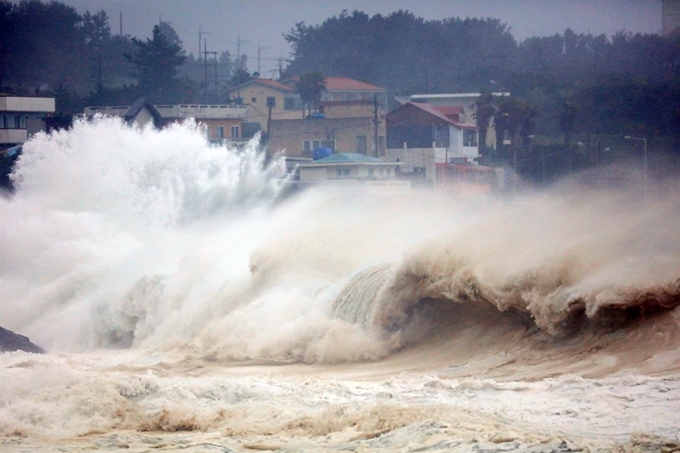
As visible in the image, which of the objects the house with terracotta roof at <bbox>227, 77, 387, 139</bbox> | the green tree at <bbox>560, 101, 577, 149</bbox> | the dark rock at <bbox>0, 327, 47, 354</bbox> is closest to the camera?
the dark rock at <bbox>0, 327, 47, 354</bbox>

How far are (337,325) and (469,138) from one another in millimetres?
37356

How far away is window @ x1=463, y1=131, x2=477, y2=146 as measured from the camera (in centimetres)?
5302

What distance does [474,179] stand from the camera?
46.2m

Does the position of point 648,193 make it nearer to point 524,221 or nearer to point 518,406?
point 524,221

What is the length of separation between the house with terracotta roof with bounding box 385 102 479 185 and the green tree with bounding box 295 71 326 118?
874 centimetres

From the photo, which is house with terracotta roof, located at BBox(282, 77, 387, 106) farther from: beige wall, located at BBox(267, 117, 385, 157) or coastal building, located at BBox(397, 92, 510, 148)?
beige wall, located at BBox(267, 117, 385, 157)

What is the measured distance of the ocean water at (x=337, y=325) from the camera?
A: 11.3 meters

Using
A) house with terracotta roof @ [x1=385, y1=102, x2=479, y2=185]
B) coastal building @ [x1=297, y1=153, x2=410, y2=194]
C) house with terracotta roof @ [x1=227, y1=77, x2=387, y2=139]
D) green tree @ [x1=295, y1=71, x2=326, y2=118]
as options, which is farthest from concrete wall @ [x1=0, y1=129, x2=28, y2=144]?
house with terracotta roof @ [x1=385, y1=102, x2=479, y2=185]

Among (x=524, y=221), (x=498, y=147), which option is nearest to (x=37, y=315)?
(x=524, y=221)

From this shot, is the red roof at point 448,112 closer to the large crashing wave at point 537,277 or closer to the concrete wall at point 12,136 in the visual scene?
the concrete wall at point 12,136

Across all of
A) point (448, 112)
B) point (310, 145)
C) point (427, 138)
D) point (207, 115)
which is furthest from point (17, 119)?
point (448, 112)

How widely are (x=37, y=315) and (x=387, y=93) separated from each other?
5127 centimetres

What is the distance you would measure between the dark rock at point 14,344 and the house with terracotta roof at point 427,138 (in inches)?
1263

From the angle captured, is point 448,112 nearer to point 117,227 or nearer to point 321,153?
point 321,153
